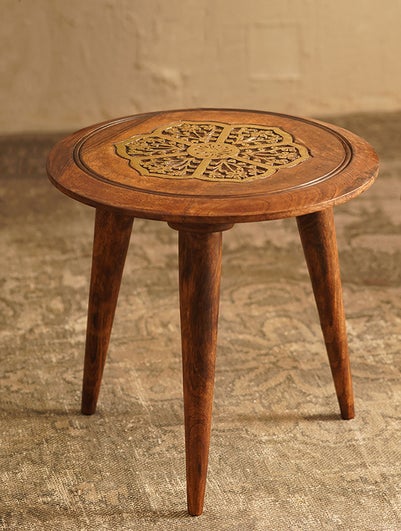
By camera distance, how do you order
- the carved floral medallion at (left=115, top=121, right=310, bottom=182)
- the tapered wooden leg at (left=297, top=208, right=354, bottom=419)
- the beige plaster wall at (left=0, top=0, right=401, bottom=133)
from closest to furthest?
the carved floral medallion at (left=115, top=121, right=310, bottom=182) → the tapered wooden leg at (left=297, top=208, right=354, bottom=419) → the beige plaster wall at (left=0, top=0, right=401, bottom=133)

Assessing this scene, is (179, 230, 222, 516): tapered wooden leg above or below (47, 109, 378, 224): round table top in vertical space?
below

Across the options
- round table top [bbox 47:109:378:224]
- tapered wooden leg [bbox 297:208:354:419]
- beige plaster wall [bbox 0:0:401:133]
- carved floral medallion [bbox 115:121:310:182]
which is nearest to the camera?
round table top [bbox 47:109:378:224]

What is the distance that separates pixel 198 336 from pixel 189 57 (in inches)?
82.6

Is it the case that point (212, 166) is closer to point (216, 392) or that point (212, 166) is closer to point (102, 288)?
point (102, 288)

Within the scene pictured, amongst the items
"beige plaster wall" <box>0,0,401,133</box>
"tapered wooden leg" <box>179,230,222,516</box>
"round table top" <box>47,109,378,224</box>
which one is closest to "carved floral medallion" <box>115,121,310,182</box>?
"round table top" <box>47,109,378,224</box>

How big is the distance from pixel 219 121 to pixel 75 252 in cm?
88

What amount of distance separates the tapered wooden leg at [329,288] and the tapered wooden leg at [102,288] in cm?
32

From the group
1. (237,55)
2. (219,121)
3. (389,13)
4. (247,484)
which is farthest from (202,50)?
(247,484)

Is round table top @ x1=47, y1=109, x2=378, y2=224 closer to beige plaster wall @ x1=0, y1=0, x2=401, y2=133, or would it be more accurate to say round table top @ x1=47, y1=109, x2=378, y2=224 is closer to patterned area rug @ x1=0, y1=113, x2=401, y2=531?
patterned area rug @ x1=0, y1=113, x2=401, y2=531

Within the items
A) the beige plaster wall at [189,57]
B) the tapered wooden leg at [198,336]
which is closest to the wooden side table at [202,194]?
the tapered wooden leg at [198,336]

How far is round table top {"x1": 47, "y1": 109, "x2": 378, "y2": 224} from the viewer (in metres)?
1.25

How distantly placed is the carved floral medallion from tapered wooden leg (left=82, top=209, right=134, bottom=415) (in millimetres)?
137

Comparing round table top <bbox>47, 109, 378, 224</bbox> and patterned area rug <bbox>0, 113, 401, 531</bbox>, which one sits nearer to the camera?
round table top <bbox>47, 109, 378, 224</bbox>

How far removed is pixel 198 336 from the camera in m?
1.34
